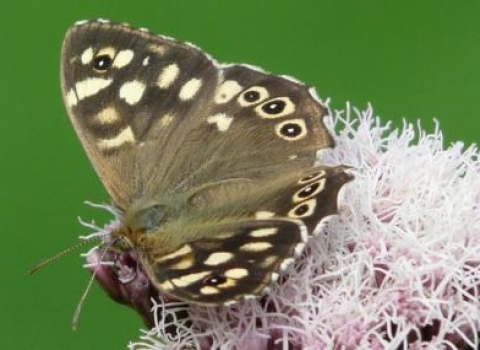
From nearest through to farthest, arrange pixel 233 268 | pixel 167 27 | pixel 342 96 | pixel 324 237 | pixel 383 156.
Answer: pixel 233 268 < pixel 324 237 < pixel 383 156 < pixel 342 96 < pixel 167 27

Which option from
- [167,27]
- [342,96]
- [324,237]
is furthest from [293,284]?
[167,27]

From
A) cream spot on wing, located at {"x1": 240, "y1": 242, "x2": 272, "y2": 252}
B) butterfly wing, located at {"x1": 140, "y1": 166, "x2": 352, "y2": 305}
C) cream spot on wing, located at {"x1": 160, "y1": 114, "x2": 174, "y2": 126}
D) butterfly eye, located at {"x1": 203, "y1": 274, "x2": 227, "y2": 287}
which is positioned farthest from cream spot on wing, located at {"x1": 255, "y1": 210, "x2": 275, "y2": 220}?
cream spot on wing, located at {"x1": 160, "y1": 114, "x2": 174, "y2": 126}

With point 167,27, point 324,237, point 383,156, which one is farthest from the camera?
point 167,27

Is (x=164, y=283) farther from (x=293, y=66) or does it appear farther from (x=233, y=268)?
(x=293, y=66)

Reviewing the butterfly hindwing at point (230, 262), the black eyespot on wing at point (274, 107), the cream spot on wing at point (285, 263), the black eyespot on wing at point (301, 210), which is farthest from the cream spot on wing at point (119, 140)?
the cream spot on wing at point (285, 263)

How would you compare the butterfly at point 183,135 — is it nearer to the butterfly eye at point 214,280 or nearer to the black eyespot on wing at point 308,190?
the black eyespot on wing at point 308,190

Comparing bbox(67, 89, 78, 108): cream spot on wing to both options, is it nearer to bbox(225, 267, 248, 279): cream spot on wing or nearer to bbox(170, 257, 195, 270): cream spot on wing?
bbox(170, 257, 195, 270): cream spot on wing
